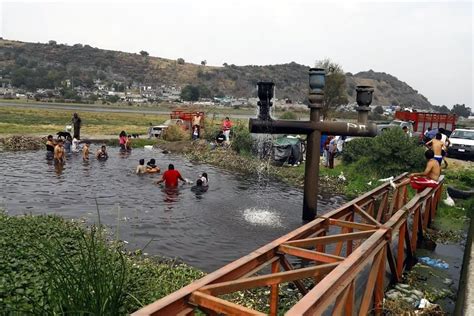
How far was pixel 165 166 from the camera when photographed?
71.2ft

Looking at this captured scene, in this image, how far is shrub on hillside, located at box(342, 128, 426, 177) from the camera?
1811 centimetres

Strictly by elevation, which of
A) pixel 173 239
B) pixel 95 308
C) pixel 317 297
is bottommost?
pixel 173 239

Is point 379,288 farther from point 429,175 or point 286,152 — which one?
point 286,152

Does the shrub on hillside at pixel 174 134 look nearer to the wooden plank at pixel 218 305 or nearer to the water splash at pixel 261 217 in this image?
the water splash at pixel 261 217

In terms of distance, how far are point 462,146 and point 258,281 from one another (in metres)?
23.6

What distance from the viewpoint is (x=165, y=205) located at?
14.2m

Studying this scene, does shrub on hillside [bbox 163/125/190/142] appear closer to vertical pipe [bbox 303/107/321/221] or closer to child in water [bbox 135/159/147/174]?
child in water [bbox 135/159/147/174]

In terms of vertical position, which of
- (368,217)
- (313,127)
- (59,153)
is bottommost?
(59,153)

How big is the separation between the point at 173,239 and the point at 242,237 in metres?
1.82

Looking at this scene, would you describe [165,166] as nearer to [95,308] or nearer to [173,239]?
→ [173,239]

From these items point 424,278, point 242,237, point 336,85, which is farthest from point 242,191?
point 336,85

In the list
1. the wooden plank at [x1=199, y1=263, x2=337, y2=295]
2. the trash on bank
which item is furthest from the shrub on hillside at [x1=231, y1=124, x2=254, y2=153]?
the wooden plank at [x1=199, y1=263, x2=337, y2=295]

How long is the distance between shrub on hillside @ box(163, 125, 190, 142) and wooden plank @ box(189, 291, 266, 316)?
84.7 feet

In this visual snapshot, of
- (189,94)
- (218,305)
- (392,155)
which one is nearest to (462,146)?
(392,155)
